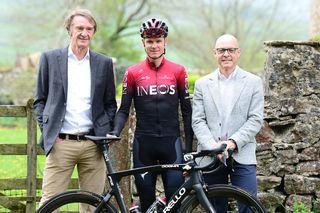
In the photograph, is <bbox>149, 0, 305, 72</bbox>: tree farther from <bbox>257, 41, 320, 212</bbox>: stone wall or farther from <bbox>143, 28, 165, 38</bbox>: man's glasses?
<bbox>143, 28, 165, 38</bbox>: man's glasses

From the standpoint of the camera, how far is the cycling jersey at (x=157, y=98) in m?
5.46

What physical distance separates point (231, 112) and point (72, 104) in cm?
126

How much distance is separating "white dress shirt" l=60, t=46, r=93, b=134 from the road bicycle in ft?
0.76

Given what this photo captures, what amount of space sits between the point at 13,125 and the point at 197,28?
62.0ft

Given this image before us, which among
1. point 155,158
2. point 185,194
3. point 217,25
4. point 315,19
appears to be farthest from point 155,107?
point 217,25

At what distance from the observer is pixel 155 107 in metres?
5.46

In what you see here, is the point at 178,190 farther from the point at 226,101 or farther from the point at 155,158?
the point at 226,101

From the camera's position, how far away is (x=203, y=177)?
215 inches

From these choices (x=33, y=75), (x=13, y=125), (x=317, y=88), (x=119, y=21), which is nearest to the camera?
(x=317, y=88)

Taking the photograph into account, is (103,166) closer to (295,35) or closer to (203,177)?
(203,177)

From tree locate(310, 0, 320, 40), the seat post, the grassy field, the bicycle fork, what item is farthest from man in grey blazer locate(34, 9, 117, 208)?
tree locate(310, 0, 320, 40)

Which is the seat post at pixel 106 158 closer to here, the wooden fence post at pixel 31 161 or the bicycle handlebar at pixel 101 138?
the bicycle handlebar at pixel 101 138

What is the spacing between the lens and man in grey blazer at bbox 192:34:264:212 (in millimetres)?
5387

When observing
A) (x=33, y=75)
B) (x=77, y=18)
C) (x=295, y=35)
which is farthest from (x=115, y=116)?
(x=295, y=35)
